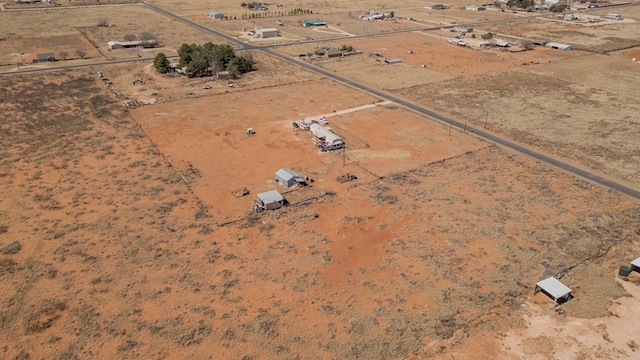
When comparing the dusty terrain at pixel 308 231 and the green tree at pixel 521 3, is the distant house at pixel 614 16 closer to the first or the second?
the green tree at pixel 521 3

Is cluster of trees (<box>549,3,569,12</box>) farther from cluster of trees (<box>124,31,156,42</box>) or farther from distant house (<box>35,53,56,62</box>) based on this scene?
distant house (<box>35,53,56,62</box>)

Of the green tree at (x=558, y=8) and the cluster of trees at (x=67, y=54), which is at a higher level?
the green tree at (x=558, y=8)

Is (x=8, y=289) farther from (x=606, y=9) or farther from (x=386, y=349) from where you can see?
(x=606, y=9)

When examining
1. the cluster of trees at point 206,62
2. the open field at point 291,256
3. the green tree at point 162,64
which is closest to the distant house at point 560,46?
the open field at point 291,256

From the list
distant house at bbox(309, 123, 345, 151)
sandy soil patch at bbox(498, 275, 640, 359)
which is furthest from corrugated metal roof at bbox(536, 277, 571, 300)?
distant house at bbox(309, 123, 345, 151)

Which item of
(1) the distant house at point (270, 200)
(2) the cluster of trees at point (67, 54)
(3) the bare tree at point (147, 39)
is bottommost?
(1) the distant house at point (270, 200)

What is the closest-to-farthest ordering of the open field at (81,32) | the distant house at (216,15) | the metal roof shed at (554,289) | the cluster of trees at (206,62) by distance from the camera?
the metal roof shed at (554,289), the cluster of trees at (206,62), the open field at (81,32), the distant house at (216,15)

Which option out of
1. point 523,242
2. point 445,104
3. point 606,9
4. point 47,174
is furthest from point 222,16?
point 606,9
